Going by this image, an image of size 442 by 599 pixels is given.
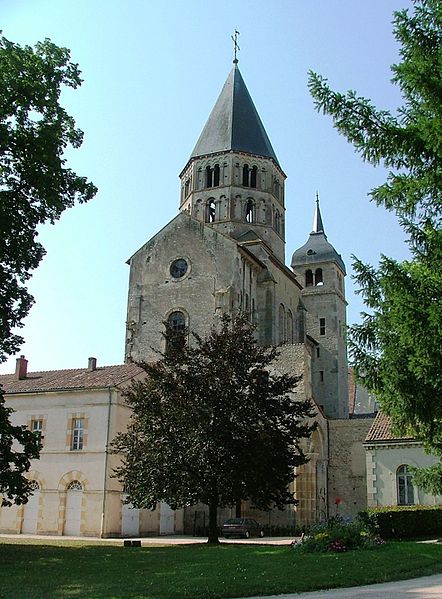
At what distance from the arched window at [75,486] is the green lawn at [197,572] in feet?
40.4

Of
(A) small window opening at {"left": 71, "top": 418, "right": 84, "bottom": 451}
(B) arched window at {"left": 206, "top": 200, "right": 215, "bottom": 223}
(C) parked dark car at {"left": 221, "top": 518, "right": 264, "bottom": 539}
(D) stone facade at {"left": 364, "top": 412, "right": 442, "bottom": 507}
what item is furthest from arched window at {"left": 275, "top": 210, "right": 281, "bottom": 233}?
(C) parked dark car at {"left": 221, "top": 518, "right": 264, "bottom": 539}

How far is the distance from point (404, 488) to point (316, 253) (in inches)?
1306

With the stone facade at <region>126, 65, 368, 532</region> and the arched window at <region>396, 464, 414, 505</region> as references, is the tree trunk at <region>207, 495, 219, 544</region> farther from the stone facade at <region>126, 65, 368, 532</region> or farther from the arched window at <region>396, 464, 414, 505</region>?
the stone facade at <region>126, 65, 368, 532</region>

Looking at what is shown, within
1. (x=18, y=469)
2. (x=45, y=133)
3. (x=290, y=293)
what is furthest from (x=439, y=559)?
(x=290, y=293)

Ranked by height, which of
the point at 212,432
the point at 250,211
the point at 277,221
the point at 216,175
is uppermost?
the point at 216,175

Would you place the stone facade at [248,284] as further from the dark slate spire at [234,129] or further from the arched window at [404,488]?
the arched window at [404,488]

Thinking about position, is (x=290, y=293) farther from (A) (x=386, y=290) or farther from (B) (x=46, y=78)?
(A) (x=386, y=290)

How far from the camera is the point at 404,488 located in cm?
2661

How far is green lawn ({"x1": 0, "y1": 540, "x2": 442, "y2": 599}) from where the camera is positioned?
409 inches

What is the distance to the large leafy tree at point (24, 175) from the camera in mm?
18969

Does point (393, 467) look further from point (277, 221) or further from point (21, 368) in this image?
point (277, 221)

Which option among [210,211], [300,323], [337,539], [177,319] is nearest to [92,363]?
[177,319]

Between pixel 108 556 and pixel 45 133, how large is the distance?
11.7 metres

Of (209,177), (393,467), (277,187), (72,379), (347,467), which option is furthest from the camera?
(277,187)
